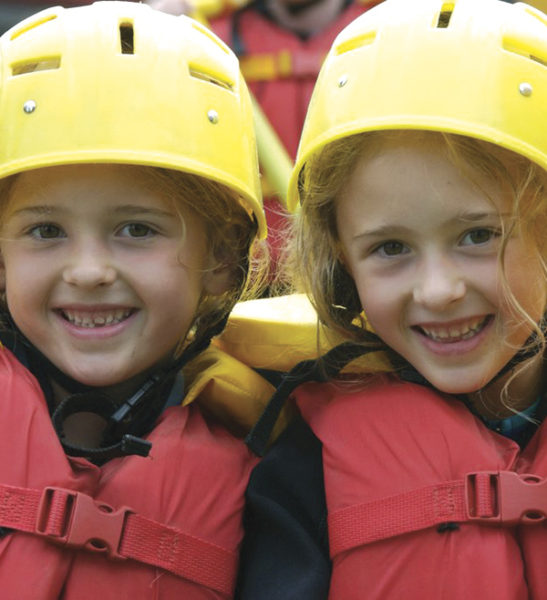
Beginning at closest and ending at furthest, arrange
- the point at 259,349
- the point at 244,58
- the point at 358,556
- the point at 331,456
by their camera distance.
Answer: the point at 358,556 < the point at 331,456 < the point at 259,349 < the point at 244,58

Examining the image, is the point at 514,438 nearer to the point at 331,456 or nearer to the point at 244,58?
the point at 331,456

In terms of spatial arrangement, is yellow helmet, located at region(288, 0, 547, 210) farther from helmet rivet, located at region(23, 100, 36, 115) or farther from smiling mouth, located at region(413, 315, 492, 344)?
helmet rivet, located at region(23, 100, 36, 115)

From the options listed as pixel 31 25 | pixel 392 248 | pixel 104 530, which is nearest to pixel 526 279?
pixel 392 248

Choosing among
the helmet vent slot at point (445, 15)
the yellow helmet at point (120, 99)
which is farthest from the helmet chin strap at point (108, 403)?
the helmet vent slot at point (445, 15)

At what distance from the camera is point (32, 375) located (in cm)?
213

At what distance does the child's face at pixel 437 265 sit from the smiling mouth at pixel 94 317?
1.59ft

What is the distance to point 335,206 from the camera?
7.14ft

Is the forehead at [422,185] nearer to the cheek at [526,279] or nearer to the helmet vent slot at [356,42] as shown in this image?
the cheek at [526,279]

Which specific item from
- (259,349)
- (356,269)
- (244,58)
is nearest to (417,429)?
(356,269)

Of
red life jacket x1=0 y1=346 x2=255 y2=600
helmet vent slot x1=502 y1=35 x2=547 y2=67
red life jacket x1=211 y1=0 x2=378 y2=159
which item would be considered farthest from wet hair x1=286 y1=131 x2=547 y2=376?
red life jacket x1=211 y1=0 x2=378 y2=159

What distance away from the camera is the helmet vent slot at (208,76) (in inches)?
87.2

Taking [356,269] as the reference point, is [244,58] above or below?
above

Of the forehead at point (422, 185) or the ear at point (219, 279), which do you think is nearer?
the forehead at point (422, 185)

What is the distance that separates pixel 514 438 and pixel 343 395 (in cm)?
35
